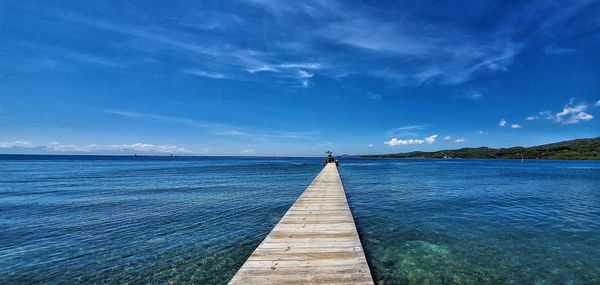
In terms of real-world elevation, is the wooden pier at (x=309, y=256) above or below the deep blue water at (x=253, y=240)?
Result: above

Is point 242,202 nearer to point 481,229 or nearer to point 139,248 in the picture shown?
point 139,248

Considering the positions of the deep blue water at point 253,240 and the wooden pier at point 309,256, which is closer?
the wooden pier at point 309,256

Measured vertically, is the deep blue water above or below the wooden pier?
below

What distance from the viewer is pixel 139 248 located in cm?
909

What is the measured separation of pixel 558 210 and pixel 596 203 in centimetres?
493

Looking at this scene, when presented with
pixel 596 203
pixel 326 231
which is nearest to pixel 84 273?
pixel 326 231

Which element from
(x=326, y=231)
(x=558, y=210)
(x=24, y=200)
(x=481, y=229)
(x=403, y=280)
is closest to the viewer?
(x=403, y=280)

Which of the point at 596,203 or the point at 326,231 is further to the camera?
the point at 596,203

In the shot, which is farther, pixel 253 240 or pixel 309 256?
pixel 253 240

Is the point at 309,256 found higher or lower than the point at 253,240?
higher

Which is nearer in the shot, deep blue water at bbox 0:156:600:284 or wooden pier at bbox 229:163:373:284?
wooden pier at bbox 229:163:373:284

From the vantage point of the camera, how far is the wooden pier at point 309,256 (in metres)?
5.32

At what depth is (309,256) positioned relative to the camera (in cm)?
642

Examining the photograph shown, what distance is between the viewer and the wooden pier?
5.32 m
